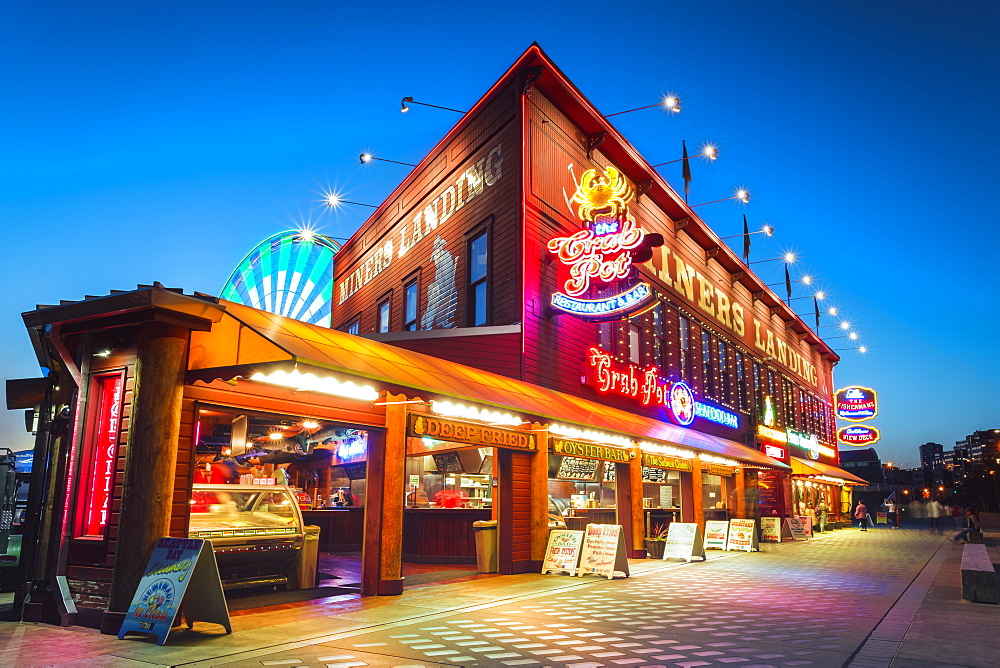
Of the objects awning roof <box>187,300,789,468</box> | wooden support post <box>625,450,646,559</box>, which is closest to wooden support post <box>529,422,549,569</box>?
awning roof <box>187,300,789,468</box>

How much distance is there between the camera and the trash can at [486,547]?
13875 millimetres

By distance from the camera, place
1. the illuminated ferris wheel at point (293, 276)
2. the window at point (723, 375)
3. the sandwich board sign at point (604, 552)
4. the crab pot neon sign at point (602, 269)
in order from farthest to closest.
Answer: the illuminated ferris wheel at point (293, 276) < the window at point (723, 375) < the crab pot neon sign at point (602, 269) < the sandwich board sign at point (604, 552)

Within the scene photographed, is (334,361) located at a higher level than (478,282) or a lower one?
lower

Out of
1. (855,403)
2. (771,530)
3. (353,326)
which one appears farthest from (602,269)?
(855,403)

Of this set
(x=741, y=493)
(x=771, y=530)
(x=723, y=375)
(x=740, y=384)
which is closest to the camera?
(x=771, y=530)

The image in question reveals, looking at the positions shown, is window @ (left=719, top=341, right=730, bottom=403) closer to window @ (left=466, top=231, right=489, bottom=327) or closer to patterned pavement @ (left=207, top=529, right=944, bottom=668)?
window @ (left=466, top=231, right=489, bottom=327)

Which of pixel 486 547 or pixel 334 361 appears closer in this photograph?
pixel 334 361

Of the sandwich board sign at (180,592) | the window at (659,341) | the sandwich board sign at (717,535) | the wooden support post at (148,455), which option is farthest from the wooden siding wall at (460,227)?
the sandwich board sign at (717,535)

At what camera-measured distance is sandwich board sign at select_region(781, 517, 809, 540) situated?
26.1 meters

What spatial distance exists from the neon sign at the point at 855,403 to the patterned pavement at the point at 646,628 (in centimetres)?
3693

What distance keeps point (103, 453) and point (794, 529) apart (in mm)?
25737

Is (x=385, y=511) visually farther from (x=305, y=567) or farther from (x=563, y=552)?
(x=563, y=552)

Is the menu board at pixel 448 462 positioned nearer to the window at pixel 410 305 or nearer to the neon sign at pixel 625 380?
the neon sign at pixel 625 380

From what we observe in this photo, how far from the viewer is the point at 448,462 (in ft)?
61.1
